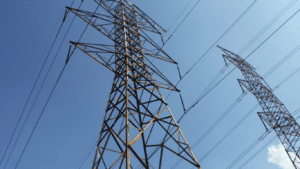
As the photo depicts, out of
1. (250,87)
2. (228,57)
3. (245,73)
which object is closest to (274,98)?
(250,87)

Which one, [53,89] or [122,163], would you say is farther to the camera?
[53,89]

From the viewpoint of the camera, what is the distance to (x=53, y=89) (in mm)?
7863

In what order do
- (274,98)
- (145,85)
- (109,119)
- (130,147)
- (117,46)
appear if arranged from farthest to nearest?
(274,98)
(117,46)
(145,85)
(109,119)
(130,147)

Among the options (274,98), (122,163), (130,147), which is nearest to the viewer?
(130,147)

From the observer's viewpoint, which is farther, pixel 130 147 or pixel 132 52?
pixel 132 52

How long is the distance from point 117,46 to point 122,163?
18.4ft

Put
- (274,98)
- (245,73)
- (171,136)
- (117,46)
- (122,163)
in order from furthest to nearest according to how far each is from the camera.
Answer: (245,73)
(274,98)
(117,46)
(171,136)
(122,163)

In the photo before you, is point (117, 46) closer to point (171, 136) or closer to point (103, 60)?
point (103, 60)

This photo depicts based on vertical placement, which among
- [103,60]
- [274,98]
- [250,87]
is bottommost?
[274,98]

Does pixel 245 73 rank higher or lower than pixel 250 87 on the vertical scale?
higher

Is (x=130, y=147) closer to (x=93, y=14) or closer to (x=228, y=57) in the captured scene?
(x=93, y=14)

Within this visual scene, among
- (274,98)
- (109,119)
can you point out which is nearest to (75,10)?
(109,119)

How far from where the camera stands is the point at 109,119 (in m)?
6.21

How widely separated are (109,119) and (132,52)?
346cm
